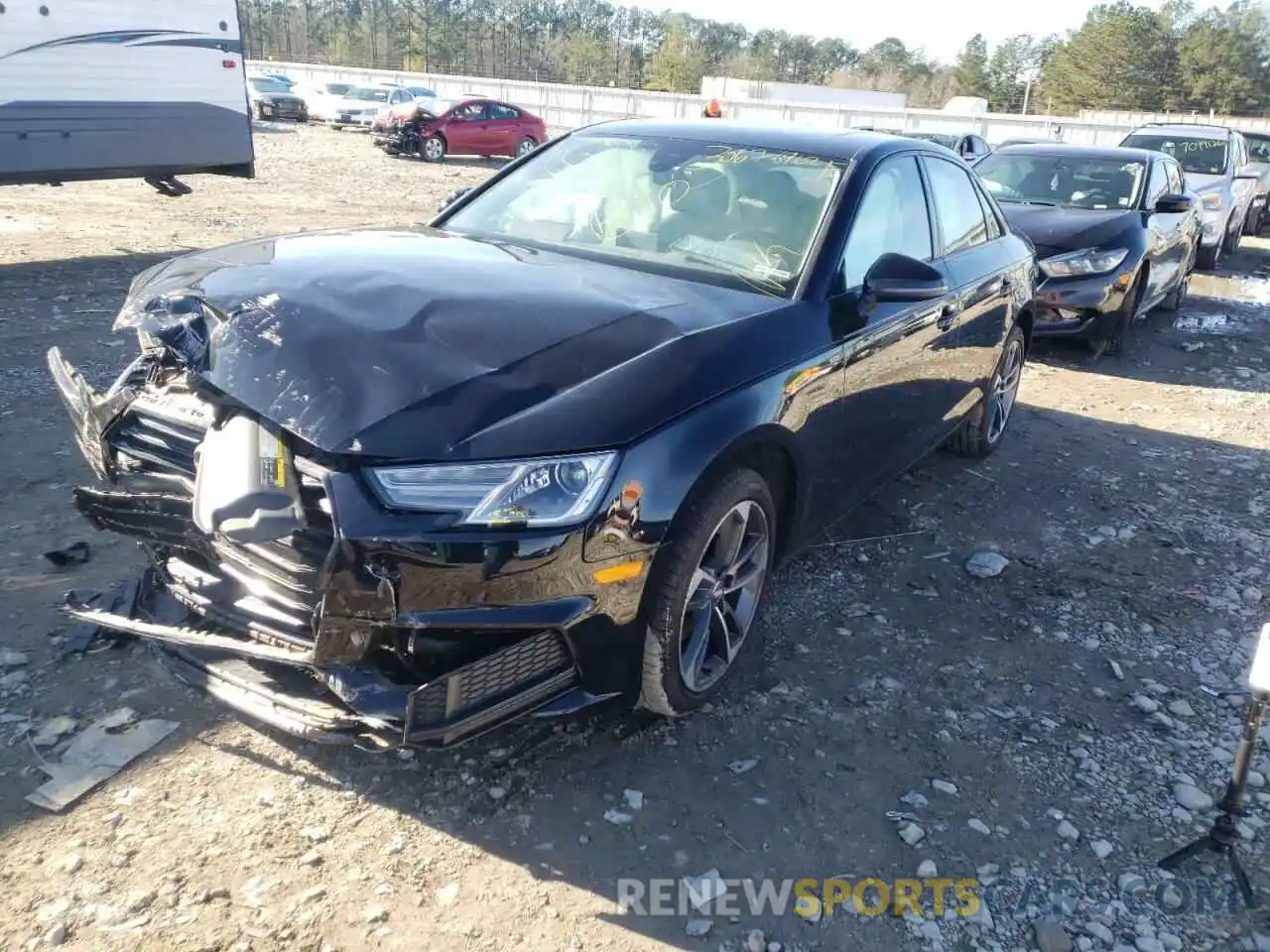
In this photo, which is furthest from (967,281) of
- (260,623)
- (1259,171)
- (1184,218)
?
(1259,171)

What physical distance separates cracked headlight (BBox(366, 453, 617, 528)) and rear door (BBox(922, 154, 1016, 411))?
8.28ft

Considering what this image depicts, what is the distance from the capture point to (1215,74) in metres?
64.3

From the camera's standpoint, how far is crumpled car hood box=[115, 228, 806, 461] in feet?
7.75

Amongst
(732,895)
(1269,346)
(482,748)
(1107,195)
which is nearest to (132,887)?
(482,748)

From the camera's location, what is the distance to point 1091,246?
790cm

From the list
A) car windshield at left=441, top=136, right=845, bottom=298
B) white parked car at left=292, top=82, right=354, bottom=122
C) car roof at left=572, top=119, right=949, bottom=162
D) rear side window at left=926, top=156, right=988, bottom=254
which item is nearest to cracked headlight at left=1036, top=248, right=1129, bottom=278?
Answer: rear side window at left=926, top=156, right=988, bottom=254

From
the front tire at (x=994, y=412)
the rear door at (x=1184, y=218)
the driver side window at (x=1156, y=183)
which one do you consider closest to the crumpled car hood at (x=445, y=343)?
the front tire at (x=994, y=412)

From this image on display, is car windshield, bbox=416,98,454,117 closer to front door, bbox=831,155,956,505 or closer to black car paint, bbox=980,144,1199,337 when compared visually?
black car paint, bbox=980,144,1199,337

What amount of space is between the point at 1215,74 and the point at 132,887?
258 ft

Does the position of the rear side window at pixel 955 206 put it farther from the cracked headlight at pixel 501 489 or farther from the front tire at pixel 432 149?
the front tire at pixel 432 149

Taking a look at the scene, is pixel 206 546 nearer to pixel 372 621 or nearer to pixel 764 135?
pixel 372 621

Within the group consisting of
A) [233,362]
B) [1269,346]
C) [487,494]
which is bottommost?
[1269,346]

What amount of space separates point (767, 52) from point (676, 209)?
335 feet

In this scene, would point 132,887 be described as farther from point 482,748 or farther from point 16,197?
point 16,197
